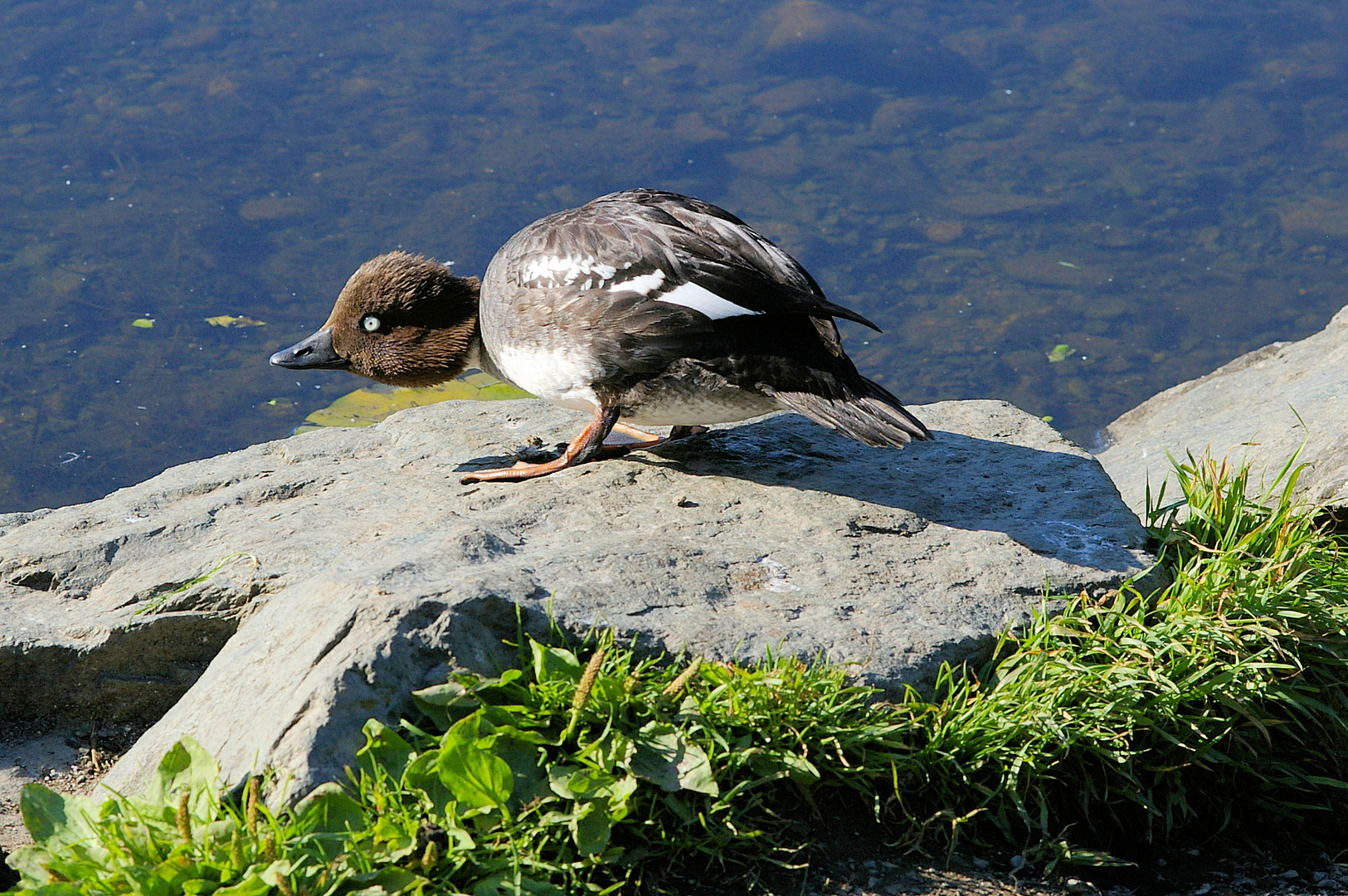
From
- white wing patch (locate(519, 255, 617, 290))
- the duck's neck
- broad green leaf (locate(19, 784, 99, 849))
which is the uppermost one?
white wing patch (locate(519, 255, 617, 290))

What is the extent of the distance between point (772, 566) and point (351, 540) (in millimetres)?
1255

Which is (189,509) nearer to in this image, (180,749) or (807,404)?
(180,749)

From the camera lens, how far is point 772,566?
3.32 m

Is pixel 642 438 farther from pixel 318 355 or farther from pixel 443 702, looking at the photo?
pixel 443 702

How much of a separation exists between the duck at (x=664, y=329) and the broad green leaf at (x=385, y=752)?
1571 millimetres

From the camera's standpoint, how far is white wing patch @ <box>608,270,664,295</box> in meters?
3.74

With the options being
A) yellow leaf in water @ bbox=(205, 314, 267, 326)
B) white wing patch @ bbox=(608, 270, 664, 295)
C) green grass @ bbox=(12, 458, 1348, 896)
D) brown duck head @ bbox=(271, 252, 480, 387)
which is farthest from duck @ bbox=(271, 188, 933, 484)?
yellow leaf in water @ bbox=(205, 314, 267, 326)

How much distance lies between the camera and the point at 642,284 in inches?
148

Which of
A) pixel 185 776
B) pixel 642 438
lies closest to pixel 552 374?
pixel 642 438

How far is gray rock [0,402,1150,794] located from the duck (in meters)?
0.29

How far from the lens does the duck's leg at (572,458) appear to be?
13.0 feet

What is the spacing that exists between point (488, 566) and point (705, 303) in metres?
1.14

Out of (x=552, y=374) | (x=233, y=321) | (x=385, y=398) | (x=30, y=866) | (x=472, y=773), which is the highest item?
(x=552, y=374)

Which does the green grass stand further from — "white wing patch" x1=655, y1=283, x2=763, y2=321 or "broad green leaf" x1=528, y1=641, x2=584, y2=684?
"white wing patch" x1=655, y1=283, x2=763, y2=321
